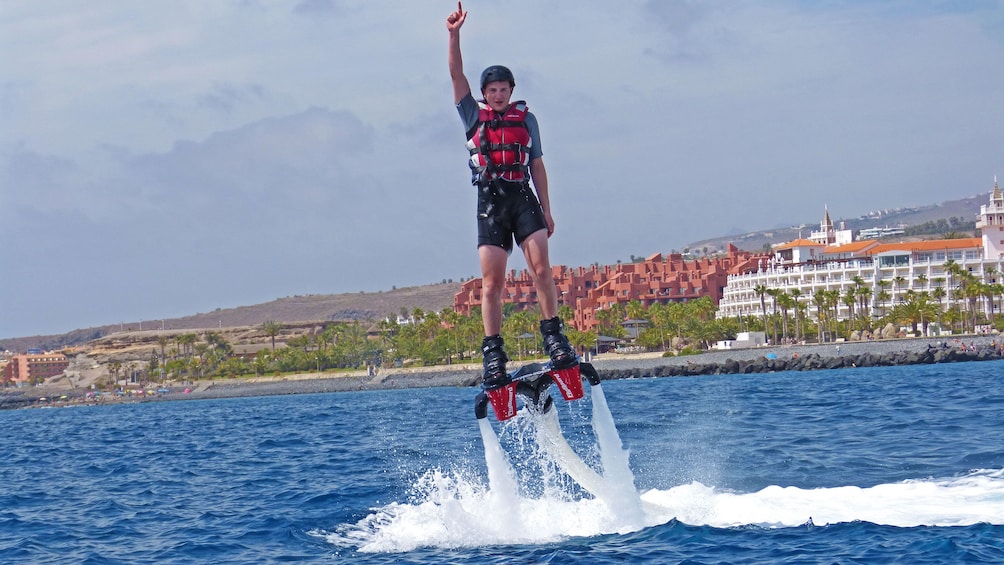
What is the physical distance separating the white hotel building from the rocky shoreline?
76.7ft

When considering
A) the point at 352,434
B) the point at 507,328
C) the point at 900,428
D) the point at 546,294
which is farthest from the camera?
the point at 507,328

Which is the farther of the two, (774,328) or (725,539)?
(774,328)

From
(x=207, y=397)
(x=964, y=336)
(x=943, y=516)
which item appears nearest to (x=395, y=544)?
(x=943, y=516)

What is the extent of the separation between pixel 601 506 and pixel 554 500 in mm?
1008

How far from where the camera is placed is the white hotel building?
14590 centimetres

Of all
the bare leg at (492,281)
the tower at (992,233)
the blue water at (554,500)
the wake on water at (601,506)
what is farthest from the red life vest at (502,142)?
the tower at (992,233)

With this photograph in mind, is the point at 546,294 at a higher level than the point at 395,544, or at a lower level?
higher

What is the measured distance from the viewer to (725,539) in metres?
16.2

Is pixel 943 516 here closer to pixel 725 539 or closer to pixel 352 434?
pixel 725 539

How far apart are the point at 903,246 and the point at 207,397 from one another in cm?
9255

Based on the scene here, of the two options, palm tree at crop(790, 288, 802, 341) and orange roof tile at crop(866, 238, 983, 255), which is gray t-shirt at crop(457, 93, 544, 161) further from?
orange roof tile at crop(866, 238, 983, 255)

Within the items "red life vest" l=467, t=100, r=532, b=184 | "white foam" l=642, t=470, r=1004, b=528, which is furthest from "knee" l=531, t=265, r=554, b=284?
"white foam" l=642, t=470, r=1004, b=528

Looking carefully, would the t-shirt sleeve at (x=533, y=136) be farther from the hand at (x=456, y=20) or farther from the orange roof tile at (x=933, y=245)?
the orange roof tile at (x=933, y=245)

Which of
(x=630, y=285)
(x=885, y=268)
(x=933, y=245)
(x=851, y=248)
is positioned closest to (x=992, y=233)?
(x=933, y=245)
